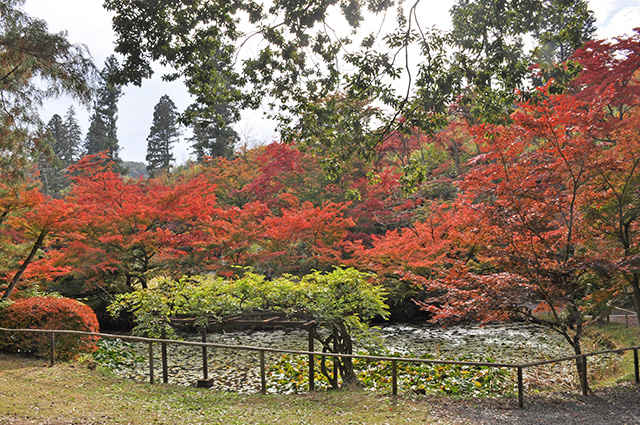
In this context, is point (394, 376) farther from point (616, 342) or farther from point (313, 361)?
point (616, 342)

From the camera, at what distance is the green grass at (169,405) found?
5559 millimetres

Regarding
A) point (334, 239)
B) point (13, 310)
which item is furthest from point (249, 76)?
point (334, 239)

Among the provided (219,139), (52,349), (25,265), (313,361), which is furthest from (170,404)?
(219,139)

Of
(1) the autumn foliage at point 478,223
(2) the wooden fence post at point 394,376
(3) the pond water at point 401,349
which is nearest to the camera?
(2) the wooden fence post at point 394,376

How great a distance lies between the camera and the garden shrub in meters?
9.36

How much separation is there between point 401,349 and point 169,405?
20.6 feet

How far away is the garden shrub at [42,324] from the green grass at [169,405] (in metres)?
1.59

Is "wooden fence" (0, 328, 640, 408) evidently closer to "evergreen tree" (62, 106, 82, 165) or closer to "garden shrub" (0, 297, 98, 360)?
"garden shrub" (0, 297, 98, 360)

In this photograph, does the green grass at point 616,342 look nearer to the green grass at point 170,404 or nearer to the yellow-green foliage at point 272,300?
the green grass at point 170,404

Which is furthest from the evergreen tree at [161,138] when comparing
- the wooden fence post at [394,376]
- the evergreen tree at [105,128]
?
the wooden fence post at [394,376]

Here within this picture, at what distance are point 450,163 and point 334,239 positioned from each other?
27.3 feet

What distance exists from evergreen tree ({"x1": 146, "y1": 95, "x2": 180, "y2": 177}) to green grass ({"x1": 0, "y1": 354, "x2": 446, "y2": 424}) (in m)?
37.7

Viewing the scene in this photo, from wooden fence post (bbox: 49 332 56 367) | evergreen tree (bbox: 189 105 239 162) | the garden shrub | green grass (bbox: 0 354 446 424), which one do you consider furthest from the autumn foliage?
evergreen tree (bbox: 189 105 239 162)

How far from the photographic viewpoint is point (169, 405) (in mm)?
6258
